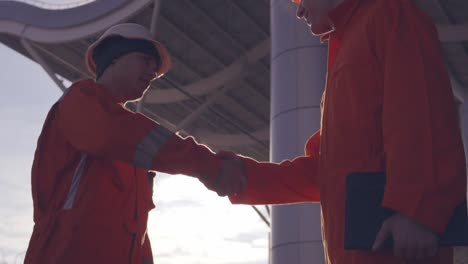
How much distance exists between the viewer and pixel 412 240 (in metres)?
2.83

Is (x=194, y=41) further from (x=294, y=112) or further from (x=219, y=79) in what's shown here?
(x=294, y=112)

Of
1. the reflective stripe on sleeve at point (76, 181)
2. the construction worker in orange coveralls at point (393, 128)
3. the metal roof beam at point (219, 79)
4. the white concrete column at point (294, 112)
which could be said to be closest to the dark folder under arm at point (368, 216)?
the construction worker in orange coveralls at point (393, 128)

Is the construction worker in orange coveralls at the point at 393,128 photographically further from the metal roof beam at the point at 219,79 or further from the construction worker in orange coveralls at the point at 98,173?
the metal roof beam at the point at 219,79

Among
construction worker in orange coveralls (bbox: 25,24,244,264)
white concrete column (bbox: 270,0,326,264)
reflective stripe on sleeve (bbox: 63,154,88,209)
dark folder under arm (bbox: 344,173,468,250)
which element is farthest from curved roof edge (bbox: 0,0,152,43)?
dark folder under arm (bbox: 344,173,468,250)

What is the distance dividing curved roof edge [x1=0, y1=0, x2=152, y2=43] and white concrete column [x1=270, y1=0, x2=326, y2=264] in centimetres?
1094

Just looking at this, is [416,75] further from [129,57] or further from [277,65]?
[277,65]

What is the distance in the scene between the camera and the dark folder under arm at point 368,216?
2887 mm

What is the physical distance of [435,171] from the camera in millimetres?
2895

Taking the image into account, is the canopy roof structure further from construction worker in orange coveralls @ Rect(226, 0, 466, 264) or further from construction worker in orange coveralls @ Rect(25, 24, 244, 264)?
construction worker in orange coveralls @ Rect(226, 0, 466, 264)

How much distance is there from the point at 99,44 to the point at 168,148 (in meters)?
0.98

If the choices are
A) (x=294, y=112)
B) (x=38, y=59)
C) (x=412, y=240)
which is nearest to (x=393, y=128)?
(x=412, y=240)

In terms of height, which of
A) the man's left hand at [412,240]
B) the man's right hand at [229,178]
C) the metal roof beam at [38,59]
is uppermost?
the metal roof beam at [38,59]

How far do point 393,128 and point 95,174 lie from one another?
5.77 ft

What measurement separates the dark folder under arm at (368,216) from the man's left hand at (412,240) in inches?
2.4
